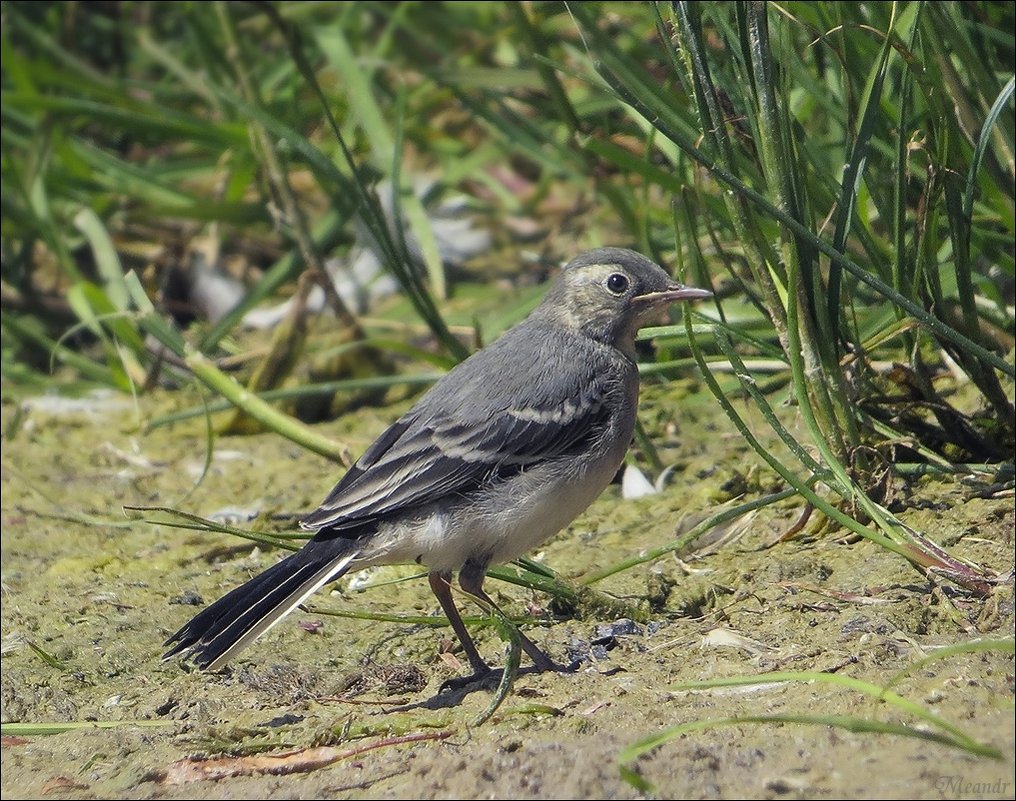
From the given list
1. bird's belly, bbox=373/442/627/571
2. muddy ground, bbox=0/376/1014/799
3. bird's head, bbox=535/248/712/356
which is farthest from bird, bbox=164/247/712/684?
muddy ground, bbox=0/376/1014/799

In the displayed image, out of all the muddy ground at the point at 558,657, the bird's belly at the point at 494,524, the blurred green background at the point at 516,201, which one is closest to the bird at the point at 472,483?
the bird's belly at the point at 494,524

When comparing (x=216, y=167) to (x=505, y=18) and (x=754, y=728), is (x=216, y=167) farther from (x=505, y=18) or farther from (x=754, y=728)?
(x=754, y=728)

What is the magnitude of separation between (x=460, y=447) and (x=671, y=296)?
95 cm

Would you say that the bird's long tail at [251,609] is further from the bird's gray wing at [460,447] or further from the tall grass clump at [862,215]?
the tall grass clump at [862,215]

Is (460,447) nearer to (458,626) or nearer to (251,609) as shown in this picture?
(458,626)

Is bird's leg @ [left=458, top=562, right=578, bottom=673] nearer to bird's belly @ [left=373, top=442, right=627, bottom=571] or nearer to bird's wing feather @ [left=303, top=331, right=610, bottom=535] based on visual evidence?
bird's belly @ [left=373, top=442, right=627, bottom=571]

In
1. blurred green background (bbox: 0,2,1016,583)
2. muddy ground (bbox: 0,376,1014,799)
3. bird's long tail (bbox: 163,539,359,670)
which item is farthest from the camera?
blurred green background (bbox: 0,2,1016,583)

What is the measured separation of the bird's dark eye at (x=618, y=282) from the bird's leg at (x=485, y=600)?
1.15 metres

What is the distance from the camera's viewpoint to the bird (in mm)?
3953

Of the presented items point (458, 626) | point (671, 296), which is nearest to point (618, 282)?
point (671, 296)

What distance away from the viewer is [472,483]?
4.22 meters

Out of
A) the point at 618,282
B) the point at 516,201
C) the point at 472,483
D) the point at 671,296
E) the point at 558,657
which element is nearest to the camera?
the point at 558,657

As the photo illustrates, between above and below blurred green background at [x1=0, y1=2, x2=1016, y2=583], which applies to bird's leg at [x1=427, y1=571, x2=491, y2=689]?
below

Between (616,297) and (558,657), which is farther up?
(616,297)
